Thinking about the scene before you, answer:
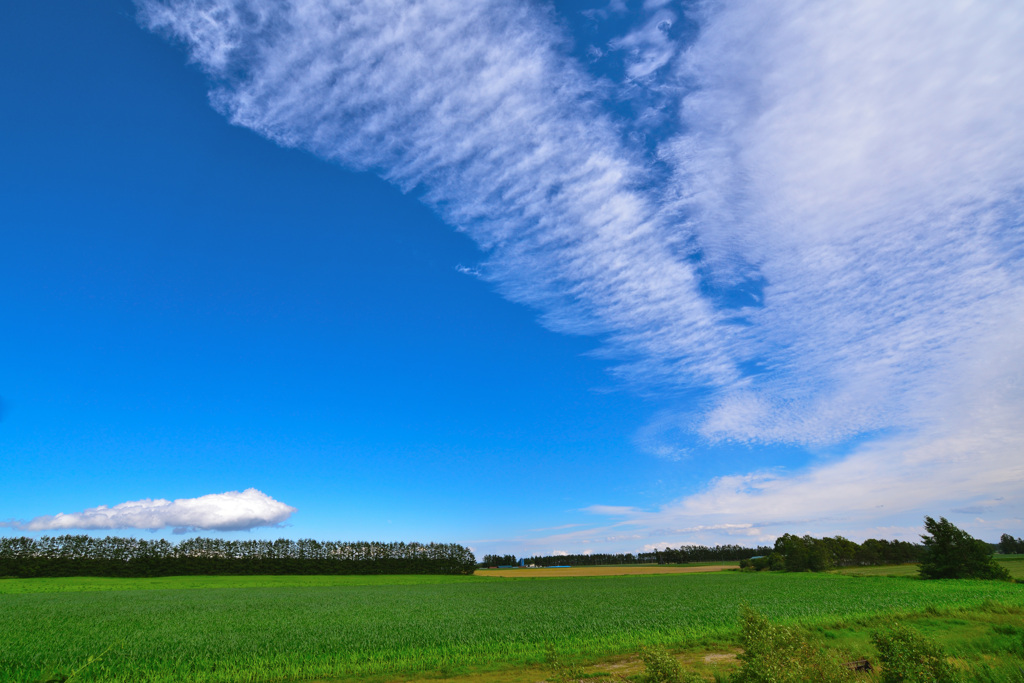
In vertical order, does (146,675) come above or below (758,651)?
below

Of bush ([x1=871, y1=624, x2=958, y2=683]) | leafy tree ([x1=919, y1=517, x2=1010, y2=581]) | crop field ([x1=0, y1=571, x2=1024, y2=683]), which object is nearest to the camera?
bush ([x1=871, y1=624, x2=958, y2=683])

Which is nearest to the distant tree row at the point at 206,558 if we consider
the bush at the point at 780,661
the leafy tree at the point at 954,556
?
the leafy tree at the point at 954,556

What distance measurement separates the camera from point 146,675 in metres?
16.0

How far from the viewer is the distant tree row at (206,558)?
88.6m

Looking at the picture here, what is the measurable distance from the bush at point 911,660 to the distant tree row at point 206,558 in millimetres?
117368

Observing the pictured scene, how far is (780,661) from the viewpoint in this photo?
11062mm

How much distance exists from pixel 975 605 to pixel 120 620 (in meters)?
54.0

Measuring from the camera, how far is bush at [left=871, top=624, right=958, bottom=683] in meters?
10.3

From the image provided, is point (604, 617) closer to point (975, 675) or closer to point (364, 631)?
point (364, 631)

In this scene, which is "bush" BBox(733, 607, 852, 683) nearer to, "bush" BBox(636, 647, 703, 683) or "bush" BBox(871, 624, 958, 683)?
"bush" BBox(871, 624, 958, 683)

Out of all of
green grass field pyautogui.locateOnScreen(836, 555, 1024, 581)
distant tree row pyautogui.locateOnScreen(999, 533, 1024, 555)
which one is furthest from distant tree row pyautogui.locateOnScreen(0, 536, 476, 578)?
distant tree row pyautogui.locateOnScreen(999, 533, 1024, 555)

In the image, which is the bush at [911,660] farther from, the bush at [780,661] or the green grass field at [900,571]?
the green grass field at [900,571]

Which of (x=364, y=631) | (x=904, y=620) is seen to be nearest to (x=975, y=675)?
(x=904, y=620)

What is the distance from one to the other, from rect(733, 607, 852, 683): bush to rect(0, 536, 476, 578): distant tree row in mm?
114631
